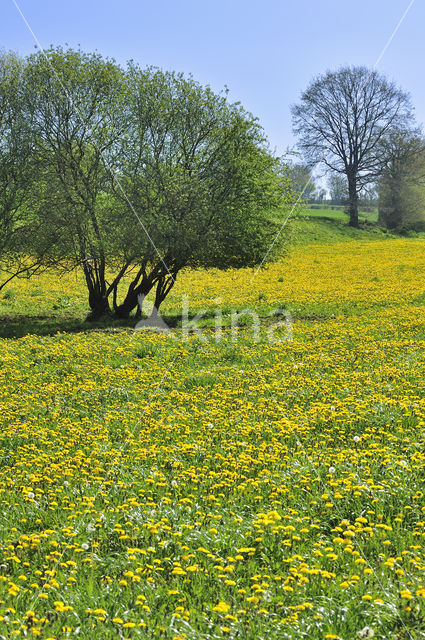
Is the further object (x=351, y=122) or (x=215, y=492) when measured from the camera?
(x=351, y=122)

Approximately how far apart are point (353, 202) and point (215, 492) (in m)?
56.5

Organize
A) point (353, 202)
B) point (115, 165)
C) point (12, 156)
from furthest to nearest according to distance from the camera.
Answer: point (353, 202) → point (115, 165) → point (12, 156)

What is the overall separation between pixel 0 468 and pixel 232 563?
3533 mm

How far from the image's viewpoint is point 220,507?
530cm

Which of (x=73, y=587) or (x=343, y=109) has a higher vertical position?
(x=343, y=109)

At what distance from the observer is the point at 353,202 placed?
58.0m

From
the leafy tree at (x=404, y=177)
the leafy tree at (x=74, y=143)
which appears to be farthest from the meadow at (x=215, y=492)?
the leafy tree at (x=404, y=177)

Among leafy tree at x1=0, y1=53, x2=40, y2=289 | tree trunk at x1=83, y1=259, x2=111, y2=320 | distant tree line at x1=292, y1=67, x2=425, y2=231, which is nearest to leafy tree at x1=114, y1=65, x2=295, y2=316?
tree trunk at x1=83, y1=259, x2=111, y2=320

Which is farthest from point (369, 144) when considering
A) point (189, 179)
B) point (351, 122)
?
point (189, 179)

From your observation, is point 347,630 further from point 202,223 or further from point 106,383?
point 202,223

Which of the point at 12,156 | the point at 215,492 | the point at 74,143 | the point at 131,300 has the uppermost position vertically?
the point at 74,143

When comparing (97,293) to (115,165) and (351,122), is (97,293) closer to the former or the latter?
(115,165)

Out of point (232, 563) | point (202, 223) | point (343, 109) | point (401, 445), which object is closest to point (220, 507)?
point (232, 563)

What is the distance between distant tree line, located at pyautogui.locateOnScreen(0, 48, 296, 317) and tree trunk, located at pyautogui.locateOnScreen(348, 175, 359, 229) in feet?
130
